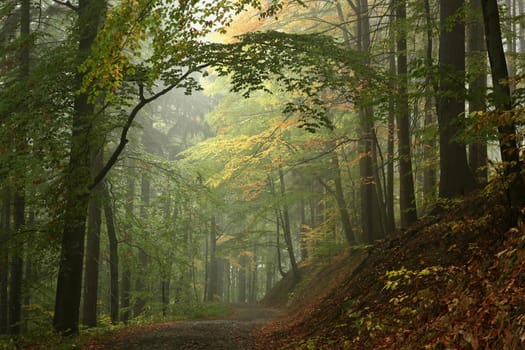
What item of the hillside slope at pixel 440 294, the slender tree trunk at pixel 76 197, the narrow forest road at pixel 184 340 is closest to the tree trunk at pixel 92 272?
the narrow forest road at pixel 184 340

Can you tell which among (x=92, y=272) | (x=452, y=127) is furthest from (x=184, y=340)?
(x=452, y=127)

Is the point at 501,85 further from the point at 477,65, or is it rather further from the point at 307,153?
the point at 307,153

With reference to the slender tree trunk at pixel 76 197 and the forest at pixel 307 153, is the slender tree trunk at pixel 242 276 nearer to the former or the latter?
the forest at pixel 307 153

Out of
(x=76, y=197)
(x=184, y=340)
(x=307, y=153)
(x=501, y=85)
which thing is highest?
(x=307, y=153)

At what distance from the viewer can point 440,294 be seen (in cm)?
577

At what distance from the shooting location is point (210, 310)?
68.1 feet

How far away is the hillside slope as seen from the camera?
14.0 ft

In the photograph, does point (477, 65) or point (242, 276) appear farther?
point (242, 276)

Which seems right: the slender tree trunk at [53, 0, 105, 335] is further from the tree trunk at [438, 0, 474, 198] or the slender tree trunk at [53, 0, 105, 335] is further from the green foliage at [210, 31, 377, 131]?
the tree trunk at [438, 0, 474, 198]

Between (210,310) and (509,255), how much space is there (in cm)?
1752

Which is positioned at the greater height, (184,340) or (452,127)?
(452,127)

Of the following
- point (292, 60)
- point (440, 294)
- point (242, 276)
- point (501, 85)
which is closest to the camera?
point (501, 85)

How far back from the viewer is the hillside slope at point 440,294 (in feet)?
14.0

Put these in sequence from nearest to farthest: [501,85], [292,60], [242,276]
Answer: [501,85]
[292,60]
[242,276]
